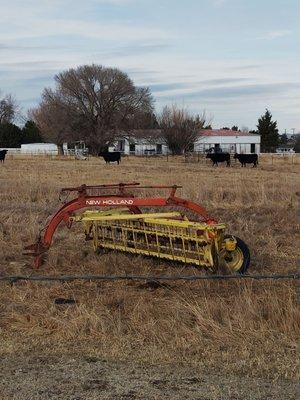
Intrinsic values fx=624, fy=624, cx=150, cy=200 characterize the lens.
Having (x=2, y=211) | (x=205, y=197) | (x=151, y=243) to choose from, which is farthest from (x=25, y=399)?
(x=205, y=197)

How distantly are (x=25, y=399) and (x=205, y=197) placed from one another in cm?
1297

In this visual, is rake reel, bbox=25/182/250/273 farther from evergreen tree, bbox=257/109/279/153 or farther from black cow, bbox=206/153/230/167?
evergreen tree, bbox=257/109/279/153

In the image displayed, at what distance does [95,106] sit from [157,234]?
266 ft

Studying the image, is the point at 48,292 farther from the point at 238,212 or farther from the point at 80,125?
the point at 80,125

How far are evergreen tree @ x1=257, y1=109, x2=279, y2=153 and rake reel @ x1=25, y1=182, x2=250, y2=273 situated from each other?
359ft

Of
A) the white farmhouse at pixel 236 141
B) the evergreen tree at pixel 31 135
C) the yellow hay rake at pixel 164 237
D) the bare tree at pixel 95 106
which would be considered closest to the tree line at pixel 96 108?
the bare tree at pixel 95 106

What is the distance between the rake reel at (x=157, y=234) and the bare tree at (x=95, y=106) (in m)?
78.0

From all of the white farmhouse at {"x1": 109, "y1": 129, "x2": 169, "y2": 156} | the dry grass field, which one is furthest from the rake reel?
the white farmhouse at {"x1": 109, "y1": 129, "x2": 169, "y2": 156}

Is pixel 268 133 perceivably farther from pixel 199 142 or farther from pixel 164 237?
pixel 164 237

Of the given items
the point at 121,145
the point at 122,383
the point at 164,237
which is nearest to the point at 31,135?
the point at 121,145

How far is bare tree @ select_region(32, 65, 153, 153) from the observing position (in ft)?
287

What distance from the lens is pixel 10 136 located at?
124 m

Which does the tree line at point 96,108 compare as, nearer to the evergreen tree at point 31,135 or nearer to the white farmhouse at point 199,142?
the white farmhouse at point 199,142

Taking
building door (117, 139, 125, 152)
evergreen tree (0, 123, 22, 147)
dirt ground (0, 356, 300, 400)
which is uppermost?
evergreen tree (0, 123, 22, 147)
